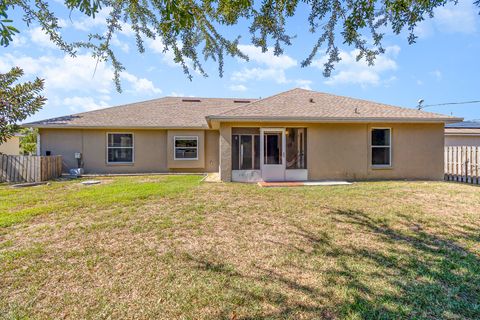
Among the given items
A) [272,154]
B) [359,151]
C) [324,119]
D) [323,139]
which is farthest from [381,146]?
[272,154]

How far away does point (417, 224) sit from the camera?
19.2 feet

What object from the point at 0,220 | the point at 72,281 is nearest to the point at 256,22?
the point at 72,281

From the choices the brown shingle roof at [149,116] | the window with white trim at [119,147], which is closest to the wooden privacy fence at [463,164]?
the brown shingle roof at [149,116]

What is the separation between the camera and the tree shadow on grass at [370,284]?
2.92 meters

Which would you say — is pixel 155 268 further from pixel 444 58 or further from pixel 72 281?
pixel 444 58

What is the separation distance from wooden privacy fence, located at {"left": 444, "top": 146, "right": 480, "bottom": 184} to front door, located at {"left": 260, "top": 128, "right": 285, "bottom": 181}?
852 cm

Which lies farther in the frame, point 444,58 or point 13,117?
point 444,58

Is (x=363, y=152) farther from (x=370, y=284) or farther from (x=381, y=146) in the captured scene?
(x=370, y=284)

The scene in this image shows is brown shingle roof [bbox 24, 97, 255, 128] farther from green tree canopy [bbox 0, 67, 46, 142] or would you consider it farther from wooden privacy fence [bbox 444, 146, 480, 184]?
green tree canopy [bbox 0, 67, 46, 142]

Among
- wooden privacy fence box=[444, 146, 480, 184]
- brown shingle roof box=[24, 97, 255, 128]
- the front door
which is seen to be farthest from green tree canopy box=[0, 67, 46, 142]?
wooden privacy fence box=[444, 146, 480, 184]

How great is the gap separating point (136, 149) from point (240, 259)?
13.3 meters

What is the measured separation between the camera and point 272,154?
473 inches

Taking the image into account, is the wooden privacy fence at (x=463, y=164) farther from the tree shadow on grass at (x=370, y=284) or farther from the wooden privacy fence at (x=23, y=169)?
the wooden privacy fence at (x=23, y=169)

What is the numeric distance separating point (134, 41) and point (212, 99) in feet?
55.0
